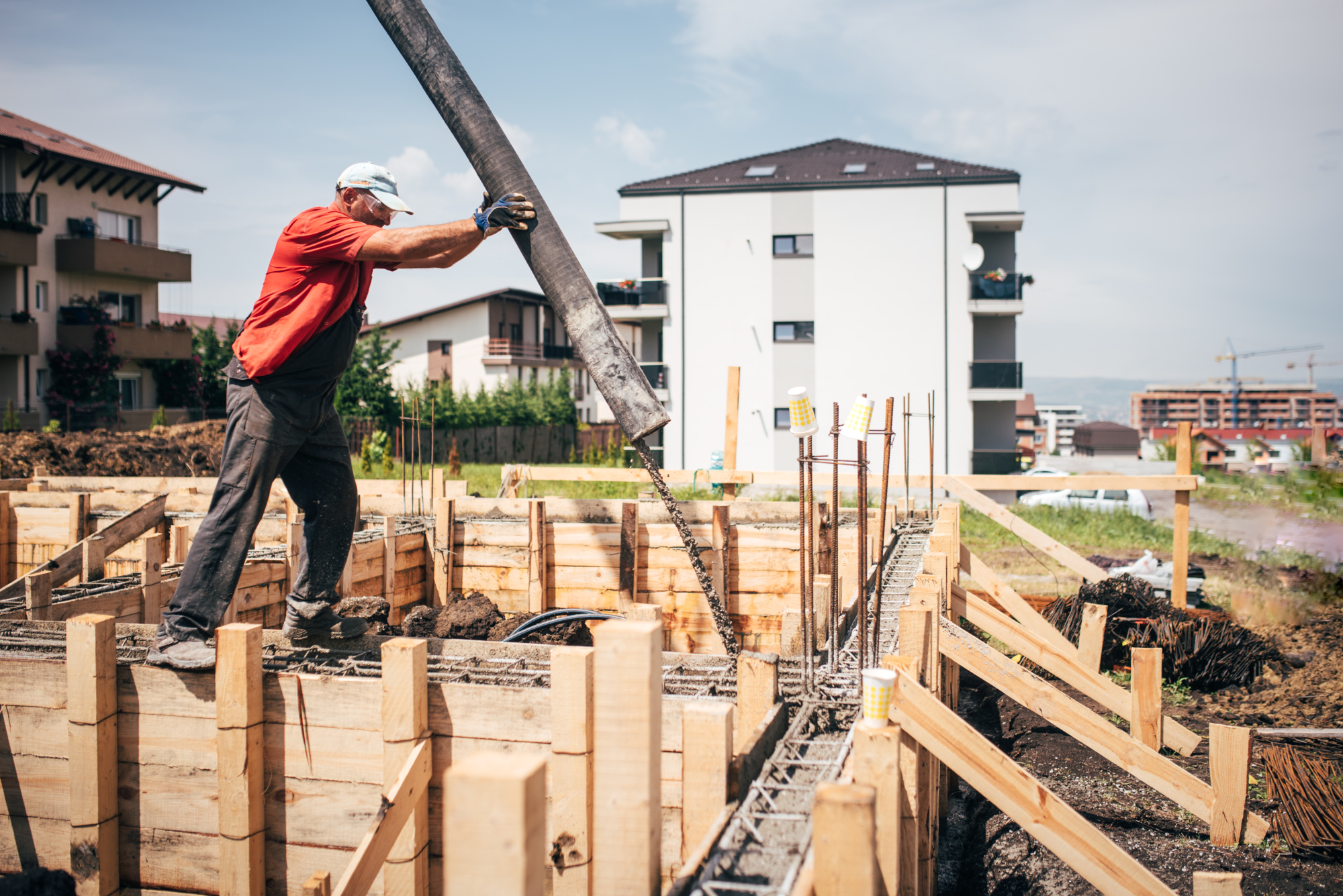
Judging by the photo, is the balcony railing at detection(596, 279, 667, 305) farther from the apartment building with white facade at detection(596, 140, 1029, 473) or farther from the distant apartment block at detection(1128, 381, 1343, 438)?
the distant apartment block at detection(1128, 381, 1343, 438)

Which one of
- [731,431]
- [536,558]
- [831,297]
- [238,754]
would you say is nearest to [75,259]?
[831,297]

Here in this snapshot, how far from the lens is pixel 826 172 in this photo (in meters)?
28.2

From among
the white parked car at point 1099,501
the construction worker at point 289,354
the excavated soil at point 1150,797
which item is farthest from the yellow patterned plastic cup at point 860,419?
the white parked car at point 1099,501

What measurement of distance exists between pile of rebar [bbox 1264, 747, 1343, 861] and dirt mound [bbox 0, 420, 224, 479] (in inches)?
586

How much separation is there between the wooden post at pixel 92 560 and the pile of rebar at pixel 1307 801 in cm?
765

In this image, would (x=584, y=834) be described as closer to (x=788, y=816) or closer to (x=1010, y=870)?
(x=788, y=816)

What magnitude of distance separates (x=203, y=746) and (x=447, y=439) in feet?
110

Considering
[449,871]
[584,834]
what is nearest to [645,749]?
[449,871]

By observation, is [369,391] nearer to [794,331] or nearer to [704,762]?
[794,331]

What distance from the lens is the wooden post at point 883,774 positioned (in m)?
2.42

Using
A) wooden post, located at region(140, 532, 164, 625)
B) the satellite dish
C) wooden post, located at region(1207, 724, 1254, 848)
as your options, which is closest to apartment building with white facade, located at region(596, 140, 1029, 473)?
the satellite dish

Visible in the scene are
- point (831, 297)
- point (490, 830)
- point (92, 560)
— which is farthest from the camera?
point (831, 297)

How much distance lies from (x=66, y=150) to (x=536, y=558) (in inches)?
1149

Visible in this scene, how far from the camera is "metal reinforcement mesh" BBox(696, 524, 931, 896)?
2.21m
